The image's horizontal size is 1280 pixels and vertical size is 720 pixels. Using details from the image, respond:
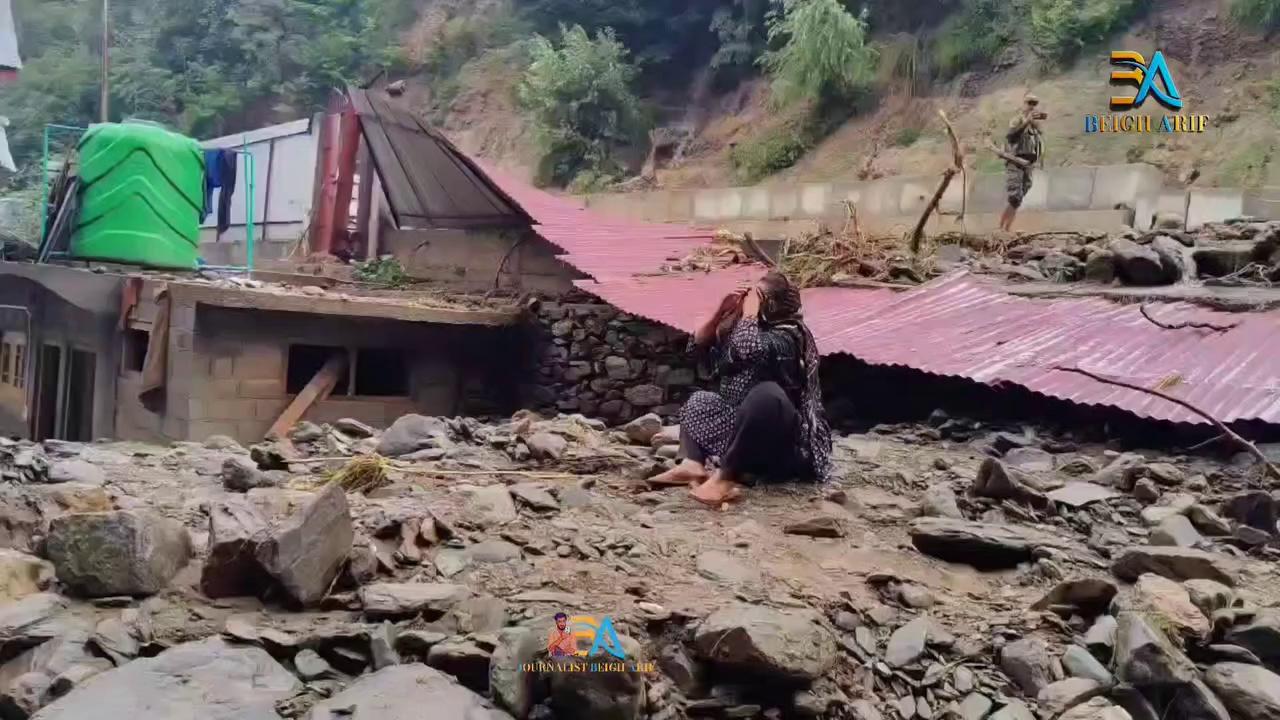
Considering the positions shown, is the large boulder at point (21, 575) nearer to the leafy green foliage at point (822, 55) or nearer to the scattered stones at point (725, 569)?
the scattered stones at point (725, 569)

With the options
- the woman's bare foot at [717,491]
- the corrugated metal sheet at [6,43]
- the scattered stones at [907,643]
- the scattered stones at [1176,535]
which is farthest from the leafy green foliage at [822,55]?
the scattered stones at [907,643]

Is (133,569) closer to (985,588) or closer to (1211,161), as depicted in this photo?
(985,588)

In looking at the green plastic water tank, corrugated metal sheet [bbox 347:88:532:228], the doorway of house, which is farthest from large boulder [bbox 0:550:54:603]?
the doorway of house

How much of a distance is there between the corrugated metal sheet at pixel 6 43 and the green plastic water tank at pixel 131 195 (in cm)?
1213

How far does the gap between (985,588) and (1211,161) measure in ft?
43.0

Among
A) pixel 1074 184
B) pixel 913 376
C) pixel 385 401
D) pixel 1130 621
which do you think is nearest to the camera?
pixel 1130 621

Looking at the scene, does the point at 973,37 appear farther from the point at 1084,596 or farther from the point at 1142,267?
the point at 1084,596

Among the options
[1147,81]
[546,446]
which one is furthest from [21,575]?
[1147,81]

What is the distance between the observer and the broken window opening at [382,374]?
9812 mm

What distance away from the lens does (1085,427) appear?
20.2 feet

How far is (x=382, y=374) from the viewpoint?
393 inches

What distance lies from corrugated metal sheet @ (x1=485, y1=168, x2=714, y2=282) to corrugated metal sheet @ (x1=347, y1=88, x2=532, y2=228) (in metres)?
0.23

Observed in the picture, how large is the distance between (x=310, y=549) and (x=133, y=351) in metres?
7.93

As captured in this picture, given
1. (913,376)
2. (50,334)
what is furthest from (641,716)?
(50,334)
